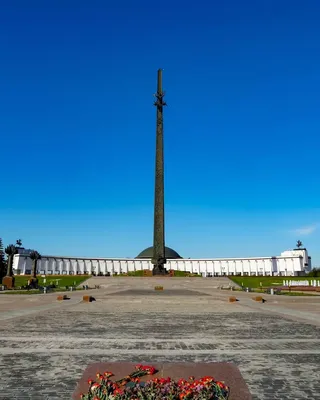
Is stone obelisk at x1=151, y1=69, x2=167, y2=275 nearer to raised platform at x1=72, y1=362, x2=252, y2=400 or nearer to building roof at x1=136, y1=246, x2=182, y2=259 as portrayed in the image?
raised platform at x1=72, y1=362, x2=252, y2=400

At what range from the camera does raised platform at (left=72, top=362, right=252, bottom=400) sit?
589cm

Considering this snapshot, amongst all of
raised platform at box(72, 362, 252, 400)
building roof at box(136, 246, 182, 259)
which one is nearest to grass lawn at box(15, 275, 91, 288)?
raised platform at box(72, 362, 252, 400)

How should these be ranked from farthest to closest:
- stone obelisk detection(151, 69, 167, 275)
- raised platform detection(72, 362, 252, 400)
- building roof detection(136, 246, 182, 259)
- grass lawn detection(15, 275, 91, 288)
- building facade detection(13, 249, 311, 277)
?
building roof detection(136, 246, 182, 259)
building facade detection(13, 249, 311, 277)
stone obelisk detection(151, 69, 167, 275)
grass lawn detection(15, 275, 91, 288)
raised platform detection(72, 362, 252, 400)

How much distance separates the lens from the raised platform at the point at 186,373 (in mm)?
5891

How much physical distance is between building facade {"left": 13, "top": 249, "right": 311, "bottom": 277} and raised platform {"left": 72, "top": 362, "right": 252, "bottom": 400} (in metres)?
102

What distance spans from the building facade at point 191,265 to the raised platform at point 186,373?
102 metres

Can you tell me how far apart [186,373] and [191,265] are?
12205cm

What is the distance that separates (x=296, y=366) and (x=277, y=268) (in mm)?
116913

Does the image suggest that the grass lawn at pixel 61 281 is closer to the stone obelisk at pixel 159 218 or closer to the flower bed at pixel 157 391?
the stone obelisk at pixel 159 218

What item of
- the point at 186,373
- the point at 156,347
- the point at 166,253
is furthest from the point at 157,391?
the point at 166,253

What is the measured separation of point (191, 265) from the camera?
126500 mm

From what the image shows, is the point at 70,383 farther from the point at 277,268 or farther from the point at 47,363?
the point at 277,268

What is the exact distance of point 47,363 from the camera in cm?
797

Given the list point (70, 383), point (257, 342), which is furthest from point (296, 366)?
point (70, 383)
